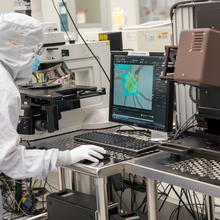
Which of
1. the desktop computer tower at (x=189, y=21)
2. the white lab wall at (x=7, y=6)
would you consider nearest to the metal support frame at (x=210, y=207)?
the desktop computer tower at (x=189, y=21)

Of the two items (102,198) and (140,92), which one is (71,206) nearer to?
(102,198)

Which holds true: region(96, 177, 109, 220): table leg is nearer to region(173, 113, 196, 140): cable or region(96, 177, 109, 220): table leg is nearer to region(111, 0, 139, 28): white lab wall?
region(173, 113, 196, 140): cable

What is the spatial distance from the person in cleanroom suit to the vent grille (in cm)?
61

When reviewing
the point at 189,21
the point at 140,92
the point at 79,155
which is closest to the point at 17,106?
the point at 79,155

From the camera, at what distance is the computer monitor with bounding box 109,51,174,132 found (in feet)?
6.28

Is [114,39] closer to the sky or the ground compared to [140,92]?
closer to the sky

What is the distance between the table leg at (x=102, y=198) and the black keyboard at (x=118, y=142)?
0.18m

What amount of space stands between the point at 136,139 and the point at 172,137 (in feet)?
0.66

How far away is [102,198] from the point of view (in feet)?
5.79

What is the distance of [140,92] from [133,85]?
6cm

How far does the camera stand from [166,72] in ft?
5.33

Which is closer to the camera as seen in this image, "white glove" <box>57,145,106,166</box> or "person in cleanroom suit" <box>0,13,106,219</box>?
"person in cleanroom suit" <box>0,13,106,219</box>

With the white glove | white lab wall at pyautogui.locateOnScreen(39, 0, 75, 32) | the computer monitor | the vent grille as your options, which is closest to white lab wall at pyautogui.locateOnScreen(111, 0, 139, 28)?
white lab wall at pyautogui.locateOnScreen(39, 0, 75, 32)

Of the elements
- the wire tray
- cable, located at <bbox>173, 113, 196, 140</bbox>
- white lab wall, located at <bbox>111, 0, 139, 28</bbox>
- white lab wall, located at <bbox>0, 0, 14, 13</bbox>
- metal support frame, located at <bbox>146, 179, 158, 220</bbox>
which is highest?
white lab wall, located at <bbox>111, 0, 139, 28</bbox>
